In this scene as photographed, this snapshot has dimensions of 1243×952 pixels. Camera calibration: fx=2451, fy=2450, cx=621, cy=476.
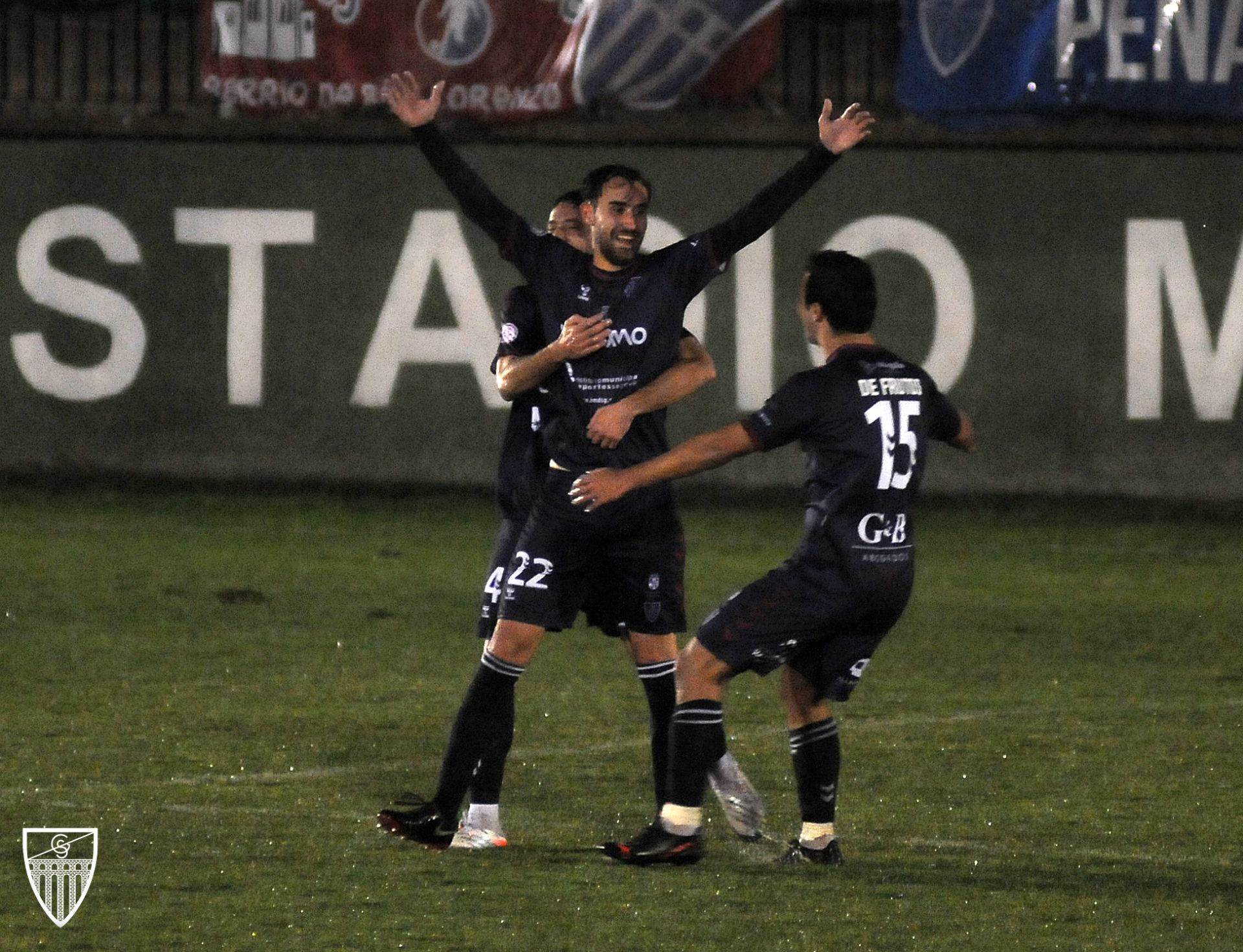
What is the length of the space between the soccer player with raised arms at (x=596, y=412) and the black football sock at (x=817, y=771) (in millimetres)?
474

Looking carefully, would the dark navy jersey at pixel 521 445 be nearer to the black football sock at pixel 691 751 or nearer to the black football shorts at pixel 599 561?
the black football shorts at pixel 599 561

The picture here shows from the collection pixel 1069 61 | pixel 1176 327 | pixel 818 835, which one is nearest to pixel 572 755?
pixel 818 835

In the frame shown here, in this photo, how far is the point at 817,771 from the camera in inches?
255

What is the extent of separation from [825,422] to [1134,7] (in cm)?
1047

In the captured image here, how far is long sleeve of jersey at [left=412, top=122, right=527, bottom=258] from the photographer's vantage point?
22.1ft

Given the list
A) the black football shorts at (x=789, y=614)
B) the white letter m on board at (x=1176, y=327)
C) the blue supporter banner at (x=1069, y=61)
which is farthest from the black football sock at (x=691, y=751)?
the blue supporter banner at (x=1069, y=61)

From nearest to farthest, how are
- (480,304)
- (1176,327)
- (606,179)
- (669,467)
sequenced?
(669,467), (606,179), (1176,327), (480,304)

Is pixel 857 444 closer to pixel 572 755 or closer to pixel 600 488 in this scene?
pixel 600 488

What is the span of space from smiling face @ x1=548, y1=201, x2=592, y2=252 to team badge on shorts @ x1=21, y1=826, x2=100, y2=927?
2147 mm

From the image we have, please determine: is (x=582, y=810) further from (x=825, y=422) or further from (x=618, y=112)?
(x=618, y=112)

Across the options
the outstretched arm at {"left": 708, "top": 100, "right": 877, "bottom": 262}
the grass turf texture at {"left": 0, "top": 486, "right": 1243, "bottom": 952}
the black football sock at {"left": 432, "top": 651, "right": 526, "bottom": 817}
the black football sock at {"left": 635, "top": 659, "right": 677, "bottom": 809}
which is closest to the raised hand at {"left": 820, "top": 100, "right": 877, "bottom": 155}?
the outstretched arm at {"left": 708, "top": 100, "right": 877, "bottom": 262}

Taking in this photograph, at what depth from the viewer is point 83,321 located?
16391 mm

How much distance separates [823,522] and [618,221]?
1.01 m

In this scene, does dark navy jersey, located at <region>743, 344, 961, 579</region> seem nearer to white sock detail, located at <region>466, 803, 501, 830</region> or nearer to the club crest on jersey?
white sock detail, located at <region>466, 803, 501, 830</region>
